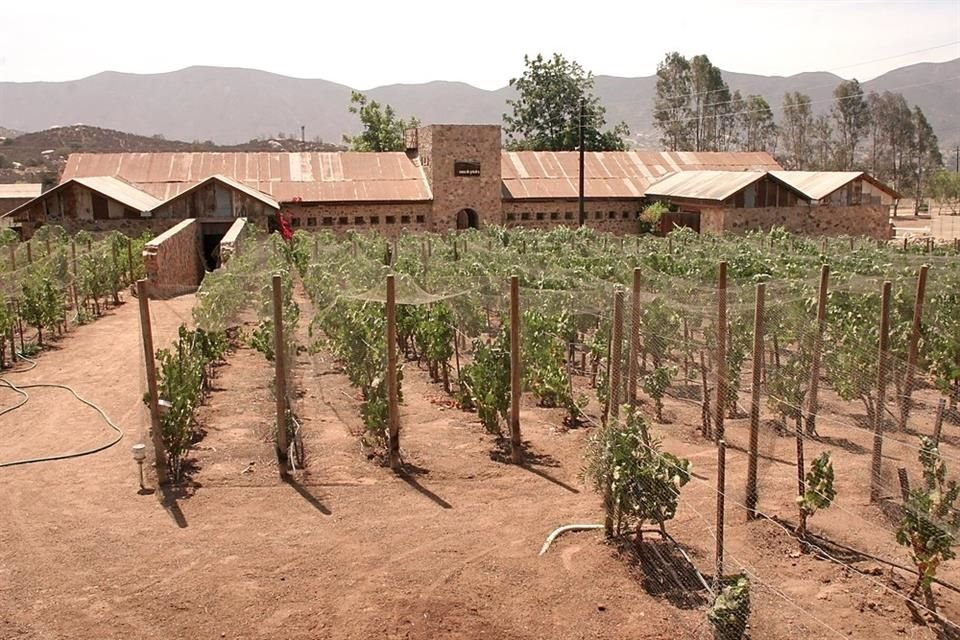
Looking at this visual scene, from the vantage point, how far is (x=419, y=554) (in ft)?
23.2

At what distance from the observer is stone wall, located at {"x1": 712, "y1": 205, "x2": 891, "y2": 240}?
33.4 m

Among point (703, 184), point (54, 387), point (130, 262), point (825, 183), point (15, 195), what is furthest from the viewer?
point (15, 195)

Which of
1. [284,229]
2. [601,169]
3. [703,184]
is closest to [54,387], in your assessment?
[284,229]

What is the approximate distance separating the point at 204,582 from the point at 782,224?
101ft

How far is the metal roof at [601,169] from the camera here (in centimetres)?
3772

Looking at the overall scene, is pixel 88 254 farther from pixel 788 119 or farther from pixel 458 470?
pixel 788 119

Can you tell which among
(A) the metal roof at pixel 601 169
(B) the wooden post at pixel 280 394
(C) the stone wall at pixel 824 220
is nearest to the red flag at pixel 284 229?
(A) the metal roof at pixel 601 169

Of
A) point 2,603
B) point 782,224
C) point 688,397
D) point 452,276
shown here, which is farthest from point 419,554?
point 782,224

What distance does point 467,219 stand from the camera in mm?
36750

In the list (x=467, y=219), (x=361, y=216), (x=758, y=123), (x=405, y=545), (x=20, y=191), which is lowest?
(x=405, y=545)

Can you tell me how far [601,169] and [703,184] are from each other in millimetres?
5719

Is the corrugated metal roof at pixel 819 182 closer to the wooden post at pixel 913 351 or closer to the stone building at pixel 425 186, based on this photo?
the stone building at pixel 425 186

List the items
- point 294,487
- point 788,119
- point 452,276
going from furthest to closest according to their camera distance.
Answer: point 788,119 → point 452,276 → point 294,487

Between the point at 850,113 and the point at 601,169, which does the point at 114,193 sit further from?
the point at 850,113
